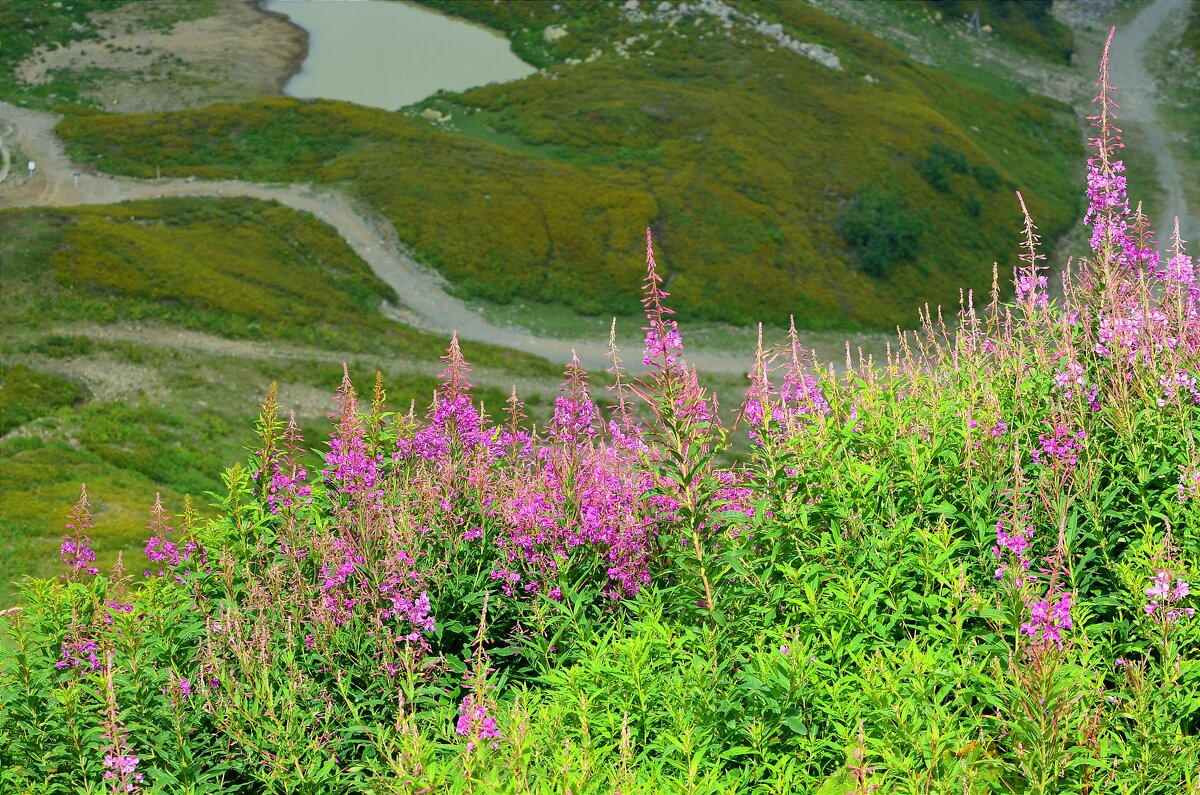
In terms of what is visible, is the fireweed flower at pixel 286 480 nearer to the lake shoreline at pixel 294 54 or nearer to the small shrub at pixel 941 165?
the small shrub at pixel 941 165

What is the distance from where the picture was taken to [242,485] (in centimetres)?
955

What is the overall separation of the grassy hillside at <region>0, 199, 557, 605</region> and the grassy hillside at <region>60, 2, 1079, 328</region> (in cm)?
1010

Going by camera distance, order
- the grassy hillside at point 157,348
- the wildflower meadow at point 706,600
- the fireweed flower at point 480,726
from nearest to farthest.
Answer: the fireweed flower at point 480,726, the wildflower meadow at point 706,600, the grassy hillside at point 157,348

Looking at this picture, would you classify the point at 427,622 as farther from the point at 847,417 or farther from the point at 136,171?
the point at 136,171

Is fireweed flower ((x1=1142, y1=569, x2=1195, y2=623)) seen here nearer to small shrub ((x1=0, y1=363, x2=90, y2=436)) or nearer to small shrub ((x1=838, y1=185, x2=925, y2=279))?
small shrub ((x1=0, y1=363, x2=90, y2=436))

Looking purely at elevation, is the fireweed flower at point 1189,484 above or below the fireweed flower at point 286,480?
above

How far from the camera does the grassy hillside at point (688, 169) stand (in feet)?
226

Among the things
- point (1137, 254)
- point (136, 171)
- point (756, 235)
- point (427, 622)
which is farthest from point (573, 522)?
point (136, 171)

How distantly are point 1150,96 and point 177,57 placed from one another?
98.9 m

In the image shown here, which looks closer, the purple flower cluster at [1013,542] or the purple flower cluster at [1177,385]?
the purple flower cluster at [1013,542]

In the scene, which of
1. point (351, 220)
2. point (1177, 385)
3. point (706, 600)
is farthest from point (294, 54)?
point (1177, 385)

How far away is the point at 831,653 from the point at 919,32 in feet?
414

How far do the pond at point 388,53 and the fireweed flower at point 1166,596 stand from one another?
94161mm

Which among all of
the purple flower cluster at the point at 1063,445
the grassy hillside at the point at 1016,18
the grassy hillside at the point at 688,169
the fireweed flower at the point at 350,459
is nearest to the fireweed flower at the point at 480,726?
the fireweed flower at the point at 350,459
